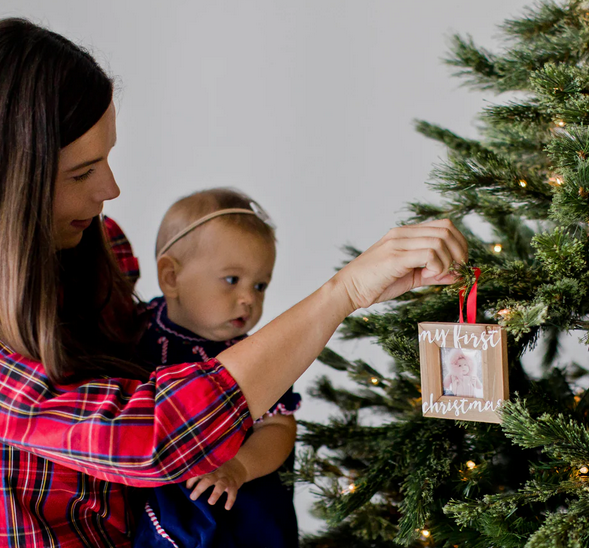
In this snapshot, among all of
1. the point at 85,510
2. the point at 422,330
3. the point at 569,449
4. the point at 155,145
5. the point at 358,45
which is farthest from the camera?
the point at 155,145

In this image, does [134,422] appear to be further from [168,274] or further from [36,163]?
[168,274]

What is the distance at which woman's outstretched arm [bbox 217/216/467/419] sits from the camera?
71 cm

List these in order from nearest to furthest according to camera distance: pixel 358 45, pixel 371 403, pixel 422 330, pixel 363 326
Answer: pixel 422 330 → pixel 363 326 → pixel 371 403 → pixel 358 45

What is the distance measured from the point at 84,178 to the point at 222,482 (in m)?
0.47

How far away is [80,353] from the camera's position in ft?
2.87

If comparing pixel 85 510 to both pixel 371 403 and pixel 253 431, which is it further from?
pixel 371 403

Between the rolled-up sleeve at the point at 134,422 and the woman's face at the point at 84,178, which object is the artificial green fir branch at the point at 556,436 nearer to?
the rolled-up sleeve at the point at 134,422

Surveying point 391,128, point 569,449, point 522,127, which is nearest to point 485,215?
point 522,127

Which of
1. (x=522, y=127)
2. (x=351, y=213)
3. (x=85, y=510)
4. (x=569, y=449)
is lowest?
(x=85, y=510)

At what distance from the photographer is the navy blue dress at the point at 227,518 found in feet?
2.90

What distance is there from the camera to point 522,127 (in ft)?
2.56

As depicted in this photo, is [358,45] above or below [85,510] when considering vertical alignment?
above

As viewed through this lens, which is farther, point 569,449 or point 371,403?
point 371,403

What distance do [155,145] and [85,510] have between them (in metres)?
1.44
